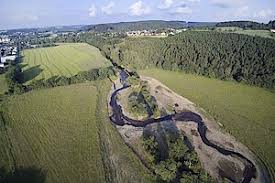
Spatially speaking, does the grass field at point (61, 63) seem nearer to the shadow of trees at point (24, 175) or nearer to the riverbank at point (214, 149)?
the riverbank at point (214, 149)

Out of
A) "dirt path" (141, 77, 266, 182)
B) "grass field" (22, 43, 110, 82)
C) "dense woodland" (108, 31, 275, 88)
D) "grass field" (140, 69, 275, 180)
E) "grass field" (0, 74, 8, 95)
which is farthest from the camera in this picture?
"grass field" (22, 43, 110, 82)

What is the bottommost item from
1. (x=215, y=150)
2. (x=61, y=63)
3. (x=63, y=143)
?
(x=215, y=150)

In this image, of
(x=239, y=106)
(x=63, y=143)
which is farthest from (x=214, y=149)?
(x=63, y=143)

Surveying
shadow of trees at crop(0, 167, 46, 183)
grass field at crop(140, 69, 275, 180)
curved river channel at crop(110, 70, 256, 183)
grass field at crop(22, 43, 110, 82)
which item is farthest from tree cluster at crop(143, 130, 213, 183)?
grass field at crop(22, 43, 110, 82)

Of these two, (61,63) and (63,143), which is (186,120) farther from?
(61,63)

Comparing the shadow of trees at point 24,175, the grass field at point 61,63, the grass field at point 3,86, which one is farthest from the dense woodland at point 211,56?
the shadow of trees at point 24,175

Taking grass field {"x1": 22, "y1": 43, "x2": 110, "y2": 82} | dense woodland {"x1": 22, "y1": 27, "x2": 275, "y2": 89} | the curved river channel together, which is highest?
dense woodland {"x1": 22, "y1": 27, "x2": 275, "y2": 89}

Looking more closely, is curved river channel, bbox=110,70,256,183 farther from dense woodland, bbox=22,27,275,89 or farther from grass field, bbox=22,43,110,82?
grass field, bbox=22,43,110,82
